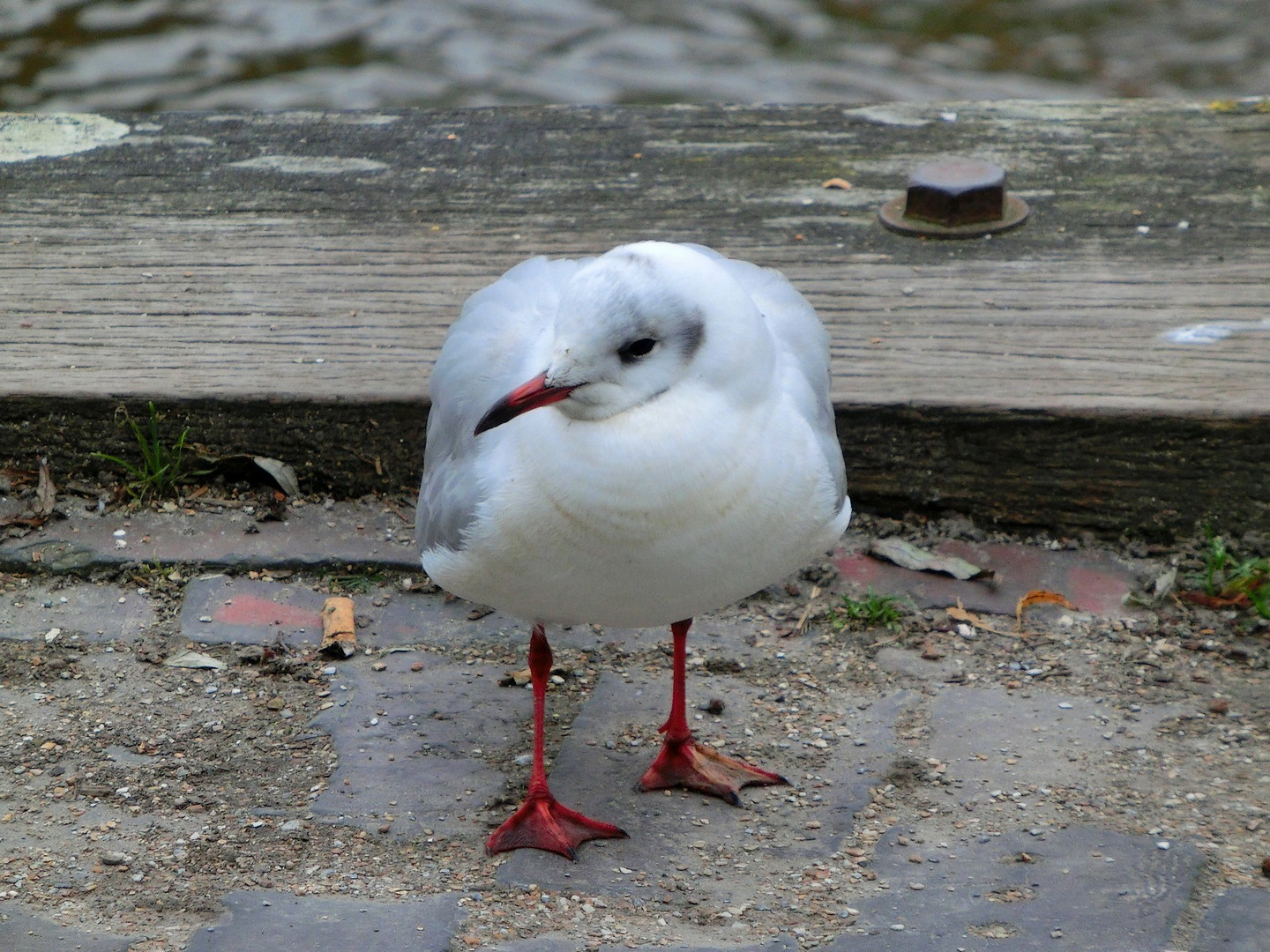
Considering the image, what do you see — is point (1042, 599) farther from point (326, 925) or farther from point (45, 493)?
point (45, 493)

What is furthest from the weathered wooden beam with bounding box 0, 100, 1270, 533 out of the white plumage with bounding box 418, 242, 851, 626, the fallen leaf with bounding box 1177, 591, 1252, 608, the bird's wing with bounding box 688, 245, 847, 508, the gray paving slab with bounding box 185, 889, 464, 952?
the gray paving slab with bounding box 185, 889, 464, 952

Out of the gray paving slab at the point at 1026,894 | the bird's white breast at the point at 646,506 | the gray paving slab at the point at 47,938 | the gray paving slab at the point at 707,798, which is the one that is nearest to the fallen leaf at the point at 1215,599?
the gray paving slab at the point at 707,798

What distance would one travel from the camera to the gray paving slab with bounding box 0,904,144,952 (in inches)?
87.5

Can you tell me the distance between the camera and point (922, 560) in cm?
337

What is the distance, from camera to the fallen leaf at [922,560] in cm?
332

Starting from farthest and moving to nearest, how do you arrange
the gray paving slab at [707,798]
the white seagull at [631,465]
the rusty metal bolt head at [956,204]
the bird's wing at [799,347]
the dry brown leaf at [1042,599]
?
1. the rusty metal bolt head at [956,204]
2. the dry brown leaf at [1042,599]
3. the bird's wing at [799,347]
4. the gray paving slab at [707,798]
5. the white seagull at [631,465]

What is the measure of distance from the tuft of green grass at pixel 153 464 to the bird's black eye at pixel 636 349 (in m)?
1.54

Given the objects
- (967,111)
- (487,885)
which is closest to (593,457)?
(487,885)

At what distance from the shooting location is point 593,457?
239cm

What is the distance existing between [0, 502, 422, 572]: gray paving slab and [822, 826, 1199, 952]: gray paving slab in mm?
1397

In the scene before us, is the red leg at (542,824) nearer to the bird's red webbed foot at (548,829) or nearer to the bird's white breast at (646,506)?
the bird's red webbed foot at (548,829)

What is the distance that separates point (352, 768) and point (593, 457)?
0.83m

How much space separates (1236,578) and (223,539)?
87.6 inches

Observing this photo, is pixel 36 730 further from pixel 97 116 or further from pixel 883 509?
pixel 97 116
